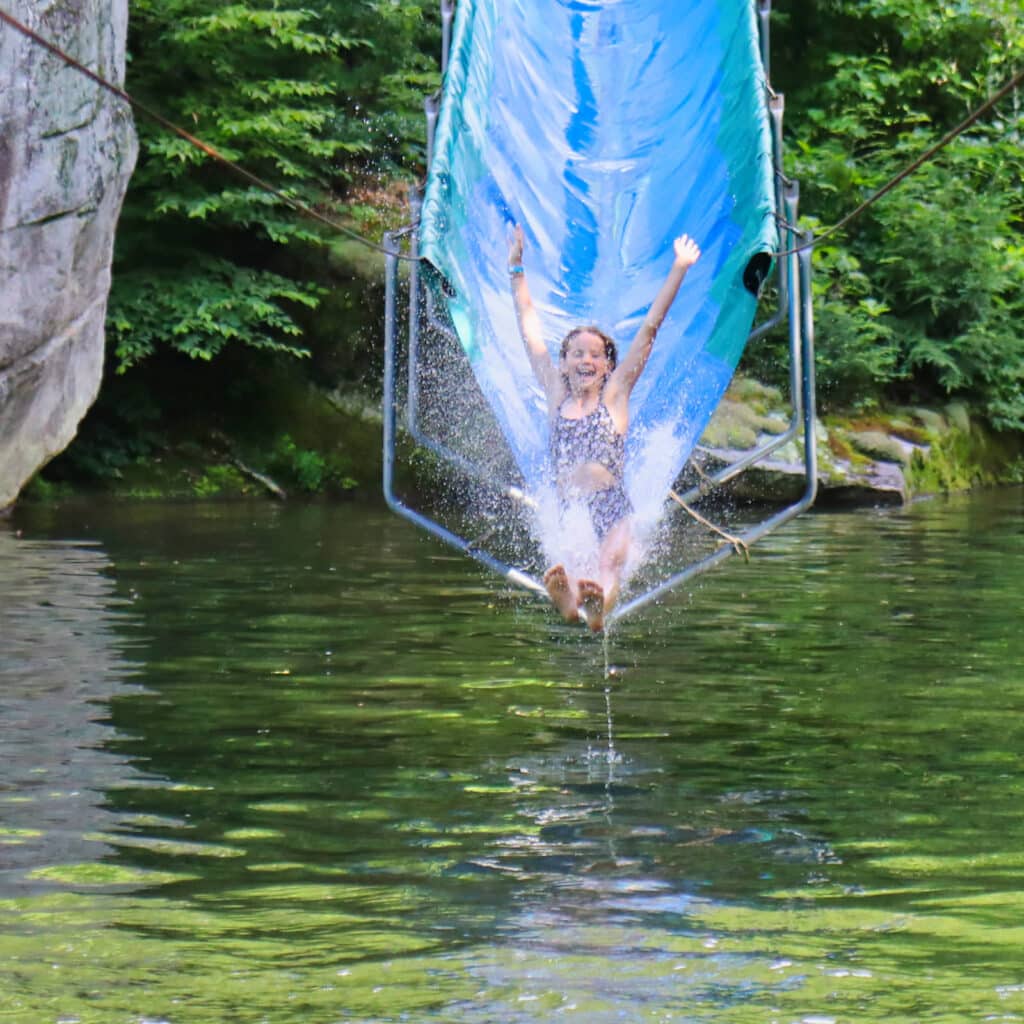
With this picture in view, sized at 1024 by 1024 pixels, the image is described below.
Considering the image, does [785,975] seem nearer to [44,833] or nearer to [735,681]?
[44,833]

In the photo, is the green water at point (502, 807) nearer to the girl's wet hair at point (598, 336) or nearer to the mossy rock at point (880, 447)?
the girl's wet hair at point (598, 336)

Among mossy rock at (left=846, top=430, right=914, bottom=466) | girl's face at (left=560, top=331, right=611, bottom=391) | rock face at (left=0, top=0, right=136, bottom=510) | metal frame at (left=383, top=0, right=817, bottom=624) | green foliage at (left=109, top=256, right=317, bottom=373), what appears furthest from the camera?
mossy rock at (left=846, top=430, right=914, bottom=466)

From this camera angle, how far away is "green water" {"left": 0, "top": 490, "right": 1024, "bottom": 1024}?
2.70 meters

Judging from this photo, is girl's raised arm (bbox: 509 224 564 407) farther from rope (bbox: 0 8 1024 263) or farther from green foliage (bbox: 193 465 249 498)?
green foliage (bbox: 193 465 249 498)

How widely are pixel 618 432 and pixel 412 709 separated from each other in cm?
109

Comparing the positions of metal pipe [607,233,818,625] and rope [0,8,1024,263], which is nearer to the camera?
rope [0,8,1024,263]

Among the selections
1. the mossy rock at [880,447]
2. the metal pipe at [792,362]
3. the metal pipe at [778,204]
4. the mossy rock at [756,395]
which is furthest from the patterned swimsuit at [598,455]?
the mossy rock at [880,447]

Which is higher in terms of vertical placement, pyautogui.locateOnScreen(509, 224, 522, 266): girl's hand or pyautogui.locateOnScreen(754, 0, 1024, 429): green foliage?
pyautogui.locateOnScreen(754, 0, 1024, 429): green foliage

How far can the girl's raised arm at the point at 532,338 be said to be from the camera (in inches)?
215

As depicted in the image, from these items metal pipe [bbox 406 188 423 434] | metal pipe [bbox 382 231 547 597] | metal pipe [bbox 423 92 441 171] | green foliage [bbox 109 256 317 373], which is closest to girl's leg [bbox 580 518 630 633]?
metal pipe [bbox 382 231 547 597]

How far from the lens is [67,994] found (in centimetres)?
263

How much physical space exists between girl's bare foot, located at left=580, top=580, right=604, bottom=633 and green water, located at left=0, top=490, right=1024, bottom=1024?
0.23 meters

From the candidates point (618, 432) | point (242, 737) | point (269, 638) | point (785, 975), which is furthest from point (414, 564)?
point (785, 975)

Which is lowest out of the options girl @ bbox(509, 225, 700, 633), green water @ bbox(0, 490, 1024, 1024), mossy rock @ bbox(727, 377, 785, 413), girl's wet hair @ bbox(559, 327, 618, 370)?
green water @ bbox(0, 490, 1024, 1024)
